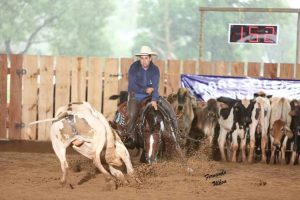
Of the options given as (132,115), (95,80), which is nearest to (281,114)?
(132,115)

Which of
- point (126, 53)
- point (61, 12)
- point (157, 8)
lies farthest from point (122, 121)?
point (126, 53)

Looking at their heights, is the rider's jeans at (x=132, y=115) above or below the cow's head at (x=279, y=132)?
above

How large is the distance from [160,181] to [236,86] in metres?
4.90

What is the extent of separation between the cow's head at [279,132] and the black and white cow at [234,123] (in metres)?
0.59

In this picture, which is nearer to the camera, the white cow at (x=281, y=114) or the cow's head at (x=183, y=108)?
the cow's head at (x=183, y=108)

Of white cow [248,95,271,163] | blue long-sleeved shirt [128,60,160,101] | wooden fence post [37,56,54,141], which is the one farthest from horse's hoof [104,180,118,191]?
wooden fence post [37,56,54,141]

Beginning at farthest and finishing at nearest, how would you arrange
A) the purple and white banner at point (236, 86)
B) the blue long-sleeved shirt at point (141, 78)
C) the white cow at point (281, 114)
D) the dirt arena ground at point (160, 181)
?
the purple and white banner at point (236, 86) → the white cow at point (281, 114) → the blue long-sleeved shirt at point (141, 78) → the dirt arena ground at point (160, 181)

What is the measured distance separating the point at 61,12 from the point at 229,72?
1283 inches

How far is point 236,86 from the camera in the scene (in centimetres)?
1273

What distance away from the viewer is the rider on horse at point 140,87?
9453 mm

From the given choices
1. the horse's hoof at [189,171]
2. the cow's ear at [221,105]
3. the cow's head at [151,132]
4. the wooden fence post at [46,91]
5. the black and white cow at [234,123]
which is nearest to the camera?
the cow's head at [151,132]

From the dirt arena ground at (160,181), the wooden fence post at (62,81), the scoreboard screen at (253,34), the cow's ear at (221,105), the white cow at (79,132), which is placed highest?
the scoreboard screen at (253,34)

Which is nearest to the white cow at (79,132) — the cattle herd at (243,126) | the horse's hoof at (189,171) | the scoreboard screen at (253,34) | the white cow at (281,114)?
the horse's hoof at (189,171)

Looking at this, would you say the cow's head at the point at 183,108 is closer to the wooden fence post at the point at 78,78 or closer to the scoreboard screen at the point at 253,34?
the wooden fence post at the point at 78,78
